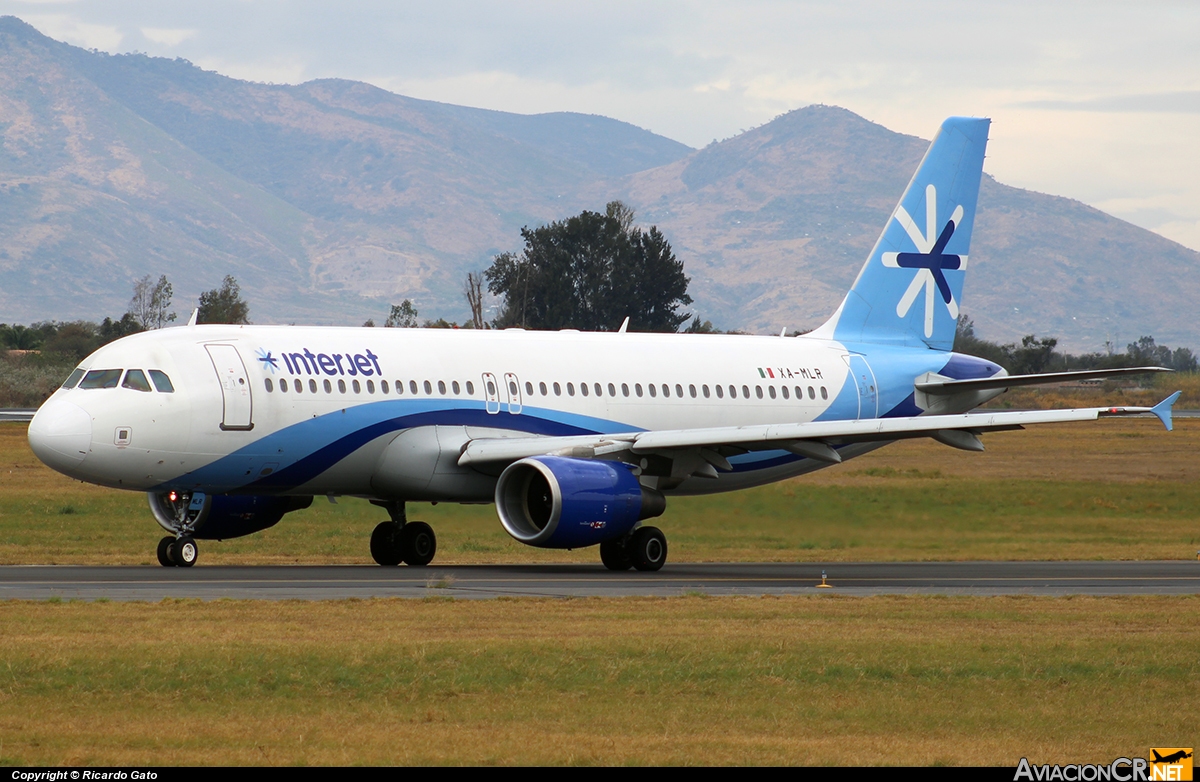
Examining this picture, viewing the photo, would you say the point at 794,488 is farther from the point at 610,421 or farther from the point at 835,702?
the point at 835,702

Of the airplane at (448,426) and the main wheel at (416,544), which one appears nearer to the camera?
the airplane at (448,426)

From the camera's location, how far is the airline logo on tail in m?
38.4

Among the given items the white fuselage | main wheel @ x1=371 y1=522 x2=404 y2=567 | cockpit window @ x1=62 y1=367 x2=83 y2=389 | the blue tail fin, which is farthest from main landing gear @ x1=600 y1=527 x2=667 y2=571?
the blue tail fin

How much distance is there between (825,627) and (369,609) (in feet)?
17.7

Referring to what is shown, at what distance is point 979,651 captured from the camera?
17641 millimetres

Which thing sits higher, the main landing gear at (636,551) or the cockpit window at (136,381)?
the cockpit window at (136,381)

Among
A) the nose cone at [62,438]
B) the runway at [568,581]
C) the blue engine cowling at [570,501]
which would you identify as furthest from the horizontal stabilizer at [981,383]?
the nose cone at [62,438]

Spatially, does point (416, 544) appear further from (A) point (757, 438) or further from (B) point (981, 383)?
(B) point (981, 383)

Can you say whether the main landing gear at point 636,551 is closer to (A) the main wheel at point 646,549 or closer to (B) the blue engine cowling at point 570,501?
(A) the main wheel at point 646,549

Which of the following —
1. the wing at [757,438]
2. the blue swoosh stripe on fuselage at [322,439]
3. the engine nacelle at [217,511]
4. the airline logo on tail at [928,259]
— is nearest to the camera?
the blue swoosh stripe on fuselage at [322,439]

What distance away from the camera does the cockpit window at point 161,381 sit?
89.4ft

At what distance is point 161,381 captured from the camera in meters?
27.3

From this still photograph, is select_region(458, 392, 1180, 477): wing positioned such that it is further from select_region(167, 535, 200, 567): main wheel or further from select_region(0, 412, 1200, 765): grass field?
select_region(0, 412, 1200, 765): grass field

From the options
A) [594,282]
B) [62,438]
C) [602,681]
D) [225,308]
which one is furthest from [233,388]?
[594,282]
